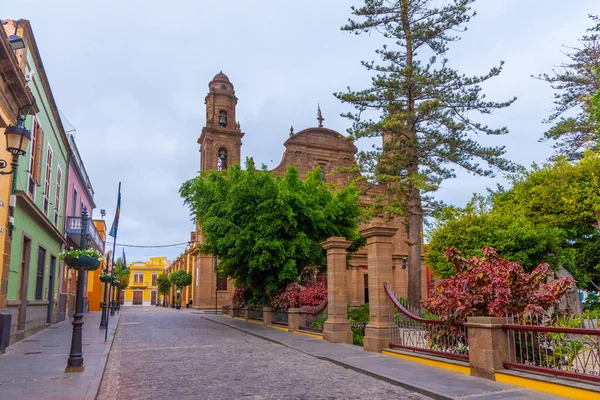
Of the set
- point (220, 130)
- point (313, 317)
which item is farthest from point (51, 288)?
point (220, 130)

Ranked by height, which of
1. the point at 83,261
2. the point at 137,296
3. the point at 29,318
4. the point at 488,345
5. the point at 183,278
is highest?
the point at 83,261

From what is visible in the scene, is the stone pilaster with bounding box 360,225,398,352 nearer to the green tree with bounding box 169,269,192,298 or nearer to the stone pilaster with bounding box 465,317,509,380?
the stone pilaster with bounding box 465,317,509,380

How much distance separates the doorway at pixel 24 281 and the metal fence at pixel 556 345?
13.1m

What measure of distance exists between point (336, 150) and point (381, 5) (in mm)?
20041

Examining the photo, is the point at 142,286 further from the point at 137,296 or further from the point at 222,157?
the point at 222,157

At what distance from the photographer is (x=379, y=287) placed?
11.1m

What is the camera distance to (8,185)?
11648 mm

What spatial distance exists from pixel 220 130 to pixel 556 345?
35.8 meters

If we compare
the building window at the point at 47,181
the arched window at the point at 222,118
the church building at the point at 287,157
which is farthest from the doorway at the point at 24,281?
the arched window at the point at 222,118

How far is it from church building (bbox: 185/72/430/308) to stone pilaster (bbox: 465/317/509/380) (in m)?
30.4

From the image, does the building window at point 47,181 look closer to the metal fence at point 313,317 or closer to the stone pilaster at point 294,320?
the stone pilaster at point 294,320

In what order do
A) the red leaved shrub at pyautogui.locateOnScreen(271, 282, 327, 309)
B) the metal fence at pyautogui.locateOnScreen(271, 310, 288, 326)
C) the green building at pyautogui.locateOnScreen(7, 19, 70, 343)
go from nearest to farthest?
the green building at pyautogui.locateOnScreen(7, 19, 70, 343)
the red leaved shrub at pyautogui.locateOnScreen(271, 282, 327, 309)
the metal fence at pyautogui.locateOnScreen(271, 310, 288, 326)

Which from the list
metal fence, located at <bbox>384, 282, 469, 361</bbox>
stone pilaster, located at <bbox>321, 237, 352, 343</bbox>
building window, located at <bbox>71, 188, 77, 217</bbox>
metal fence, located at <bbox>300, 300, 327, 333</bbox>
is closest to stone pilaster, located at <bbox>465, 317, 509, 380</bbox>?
metal fence, located at <bbox>384, 282, 469, 361</bbox>

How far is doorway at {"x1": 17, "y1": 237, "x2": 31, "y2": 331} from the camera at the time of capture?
14.0 m
